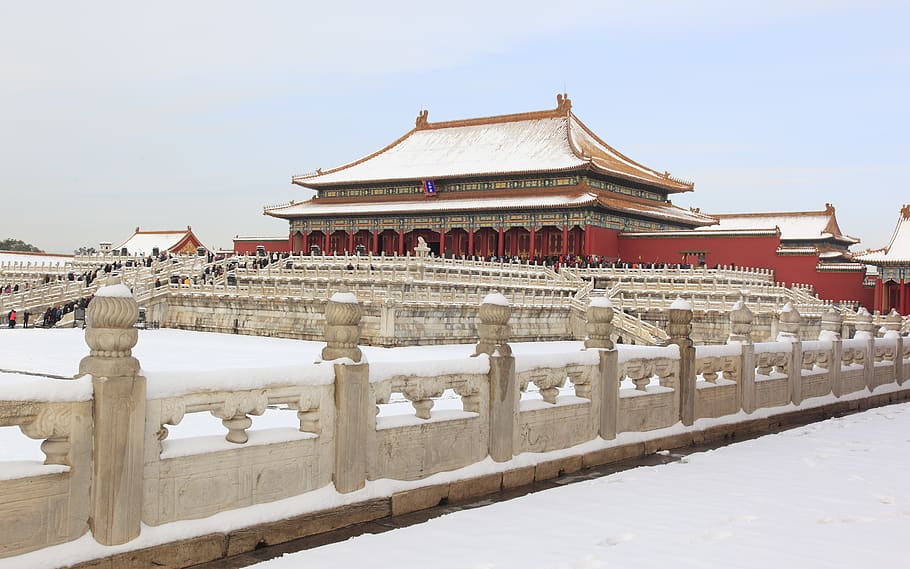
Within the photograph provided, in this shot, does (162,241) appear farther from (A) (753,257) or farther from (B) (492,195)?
(A) (753,257)

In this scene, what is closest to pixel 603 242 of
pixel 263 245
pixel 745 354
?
pixel 263 245

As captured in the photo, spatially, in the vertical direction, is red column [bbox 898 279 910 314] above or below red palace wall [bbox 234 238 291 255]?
below

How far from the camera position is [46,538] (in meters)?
4.82

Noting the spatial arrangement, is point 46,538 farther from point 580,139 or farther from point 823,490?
point 580,139

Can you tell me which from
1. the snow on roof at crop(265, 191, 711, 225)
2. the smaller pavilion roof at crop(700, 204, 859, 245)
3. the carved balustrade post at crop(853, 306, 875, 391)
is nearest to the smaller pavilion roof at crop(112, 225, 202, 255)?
the snow on roof at crop(265, 191, 711, 225)

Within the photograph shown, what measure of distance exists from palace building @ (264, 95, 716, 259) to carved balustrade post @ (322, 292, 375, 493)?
39499 mm

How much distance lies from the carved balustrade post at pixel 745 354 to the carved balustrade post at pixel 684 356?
52.1 inches

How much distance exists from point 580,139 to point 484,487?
48045mm

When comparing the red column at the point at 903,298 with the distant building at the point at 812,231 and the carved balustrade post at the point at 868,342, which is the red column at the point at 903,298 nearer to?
the distant building at the point at 812,231

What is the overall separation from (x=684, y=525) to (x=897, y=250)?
1549 inches

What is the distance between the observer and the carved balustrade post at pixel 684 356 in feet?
34.3

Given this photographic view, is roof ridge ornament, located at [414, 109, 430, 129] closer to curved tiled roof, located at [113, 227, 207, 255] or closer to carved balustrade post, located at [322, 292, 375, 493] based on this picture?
curved tiled roof, located at [113, 227, 207, 255]

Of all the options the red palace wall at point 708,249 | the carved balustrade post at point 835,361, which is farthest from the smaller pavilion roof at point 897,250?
the carved balustrade post at point 835,361

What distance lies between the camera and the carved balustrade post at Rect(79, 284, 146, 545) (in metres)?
5.05
